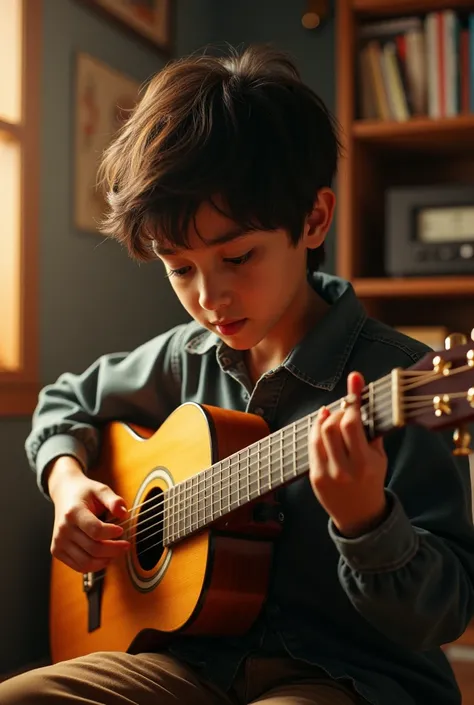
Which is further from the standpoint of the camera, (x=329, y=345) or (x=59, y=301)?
(x=59, y=301)

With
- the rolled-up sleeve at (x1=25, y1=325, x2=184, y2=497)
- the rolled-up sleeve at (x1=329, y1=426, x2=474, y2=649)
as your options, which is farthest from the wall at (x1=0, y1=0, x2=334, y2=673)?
the rolled-up sleeve at (x1=329, y1=426, x2=474, y2=649)

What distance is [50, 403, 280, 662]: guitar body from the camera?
3.39 feet

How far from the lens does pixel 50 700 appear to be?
0.94 meters

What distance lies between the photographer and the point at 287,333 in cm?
120

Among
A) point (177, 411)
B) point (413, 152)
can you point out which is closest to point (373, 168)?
point (413, 152)

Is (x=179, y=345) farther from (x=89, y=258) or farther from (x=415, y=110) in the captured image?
(x=415, y=110)

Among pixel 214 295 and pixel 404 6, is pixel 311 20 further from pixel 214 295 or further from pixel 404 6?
pixel 214 295

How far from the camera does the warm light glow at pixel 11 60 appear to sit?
1.86 m

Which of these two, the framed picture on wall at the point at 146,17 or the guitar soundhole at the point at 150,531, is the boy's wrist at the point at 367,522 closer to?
the guitar soundhole at the point at 150,531

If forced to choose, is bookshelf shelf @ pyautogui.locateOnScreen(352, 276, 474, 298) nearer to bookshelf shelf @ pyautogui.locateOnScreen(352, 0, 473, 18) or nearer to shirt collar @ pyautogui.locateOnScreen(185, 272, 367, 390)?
bookshelf shelf @ pyautogui.locateOnScreen(352, 0, 473, 18)

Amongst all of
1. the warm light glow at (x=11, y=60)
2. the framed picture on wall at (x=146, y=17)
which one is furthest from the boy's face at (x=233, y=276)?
the framed picture on wall at (x=146, y=17)

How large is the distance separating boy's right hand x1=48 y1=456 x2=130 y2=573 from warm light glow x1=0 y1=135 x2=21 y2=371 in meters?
0.67

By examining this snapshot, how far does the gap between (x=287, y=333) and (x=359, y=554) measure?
1.33ft

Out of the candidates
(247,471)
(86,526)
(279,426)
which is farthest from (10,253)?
(247,471)
